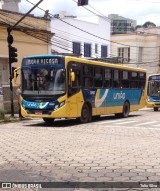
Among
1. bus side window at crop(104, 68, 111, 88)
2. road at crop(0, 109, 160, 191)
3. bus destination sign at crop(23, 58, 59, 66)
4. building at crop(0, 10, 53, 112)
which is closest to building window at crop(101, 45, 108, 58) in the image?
building at crop(0, 10, 53, 112)

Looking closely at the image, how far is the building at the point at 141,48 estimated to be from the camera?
171ft

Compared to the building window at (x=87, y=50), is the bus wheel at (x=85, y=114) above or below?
below

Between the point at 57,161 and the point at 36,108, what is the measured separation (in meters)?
8.02

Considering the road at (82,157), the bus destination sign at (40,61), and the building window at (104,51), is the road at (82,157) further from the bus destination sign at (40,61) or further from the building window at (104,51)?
the building window at (104,51)

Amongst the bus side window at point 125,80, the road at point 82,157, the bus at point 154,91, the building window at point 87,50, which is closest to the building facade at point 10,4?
the bus side window at point 125,80

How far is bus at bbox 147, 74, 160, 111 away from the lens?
3068 centimetres

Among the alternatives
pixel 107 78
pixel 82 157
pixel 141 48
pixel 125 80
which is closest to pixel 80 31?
pixel 141 48

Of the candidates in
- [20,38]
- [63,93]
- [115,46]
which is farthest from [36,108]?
[115,46]

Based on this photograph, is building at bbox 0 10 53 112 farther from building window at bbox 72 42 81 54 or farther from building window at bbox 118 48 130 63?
building window at bbox 118 48 130 63

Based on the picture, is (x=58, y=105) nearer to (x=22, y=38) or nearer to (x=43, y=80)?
(x=43, y=80)

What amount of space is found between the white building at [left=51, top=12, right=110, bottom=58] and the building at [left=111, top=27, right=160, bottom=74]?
711cm

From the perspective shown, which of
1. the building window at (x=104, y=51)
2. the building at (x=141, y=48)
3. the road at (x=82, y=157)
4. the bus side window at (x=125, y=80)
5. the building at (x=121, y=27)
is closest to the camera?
the road at (x=82, y=157)

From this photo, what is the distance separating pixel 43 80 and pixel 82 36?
2564 cm

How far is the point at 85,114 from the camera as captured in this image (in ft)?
57.2
